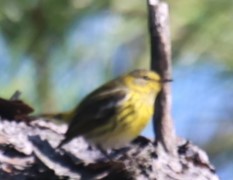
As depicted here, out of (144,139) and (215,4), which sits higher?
(215,4)

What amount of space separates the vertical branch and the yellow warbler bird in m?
0.18

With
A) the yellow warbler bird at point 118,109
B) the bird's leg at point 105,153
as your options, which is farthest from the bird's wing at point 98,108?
the bird's leg at point 105,153

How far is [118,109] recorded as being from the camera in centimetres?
194

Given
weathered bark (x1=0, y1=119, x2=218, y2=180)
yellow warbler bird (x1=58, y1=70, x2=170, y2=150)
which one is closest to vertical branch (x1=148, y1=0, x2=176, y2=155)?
weathered bark (x1=0, y1=119, x2=218, y2=180)

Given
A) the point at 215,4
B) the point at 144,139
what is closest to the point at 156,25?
the point at 144,139

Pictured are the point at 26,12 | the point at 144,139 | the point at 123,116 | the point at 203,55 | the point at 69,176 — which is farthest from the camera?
the point at 123,116

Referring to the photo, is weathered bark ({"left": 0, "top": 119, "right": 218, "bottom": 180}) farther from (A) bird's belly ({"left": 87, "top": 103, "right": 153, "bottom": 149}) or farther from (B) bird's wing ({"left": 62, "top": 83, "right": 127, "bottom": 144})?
(B) bird's wing ({"left": 62, "top": 83, "right": 127, "bottom": 144})

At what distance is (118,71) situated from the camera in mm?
1828

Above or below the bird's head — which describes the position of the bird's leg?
below

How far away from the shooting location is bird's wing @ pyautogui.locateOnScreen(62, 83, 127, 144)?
176cm

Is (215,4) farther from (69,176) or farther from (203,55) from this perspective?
(69,176)

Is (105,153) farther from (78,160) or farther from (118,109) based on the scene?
(118,109)

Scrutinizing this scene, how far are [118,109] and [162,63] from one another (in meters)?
0.55

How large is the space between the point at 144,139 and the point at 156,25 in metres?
0.23
